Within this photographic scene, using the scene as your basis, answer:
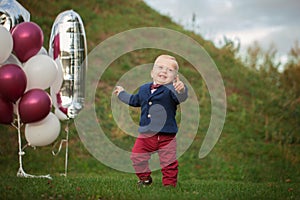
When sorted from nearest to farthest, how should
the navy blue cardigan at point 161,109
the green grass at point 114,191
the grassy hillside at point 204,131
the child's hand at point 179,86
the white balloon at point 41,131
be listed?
the green grass at point 114,191 < the child's hand at point 179,86 < the navy blue cardigan at point 161,109 < the white balloon at point 41,131 < the grassy hillside at point 204,131

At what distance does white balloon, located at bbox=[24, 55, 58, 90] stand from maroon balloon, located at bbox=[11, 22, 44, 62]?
0.07 m

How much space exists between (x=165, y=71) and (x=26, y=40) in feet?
4.74

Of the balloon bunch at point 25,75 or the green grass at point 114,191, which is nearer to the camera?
the green grass at point 114,191

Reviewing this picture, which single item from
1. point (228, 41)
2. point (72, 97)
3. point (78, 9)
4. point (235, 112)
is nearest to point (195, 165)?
point (235, 112)

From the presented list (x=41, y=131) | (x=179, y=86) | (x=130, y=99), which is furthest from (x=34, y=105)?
(x=179, y=86)

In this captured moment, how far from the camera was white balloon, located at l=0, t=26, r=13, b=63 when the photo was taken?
15.2 feet

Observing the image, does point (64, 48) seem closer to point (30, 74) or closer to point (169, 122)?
point (30, 74)

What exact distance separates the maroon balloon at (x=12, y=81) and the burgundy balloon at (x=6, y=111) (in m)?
0.11

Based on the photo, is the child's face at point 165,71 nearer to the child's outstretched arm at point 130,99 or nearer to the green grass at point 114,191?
the child's outstretched arm at point 130,99

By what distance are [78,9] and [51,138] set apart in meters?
8.46

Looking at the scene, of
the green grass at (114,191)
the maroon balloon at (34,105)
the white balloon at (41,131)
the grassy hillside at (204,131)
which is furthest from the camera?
the grassy hillside at (204,131)

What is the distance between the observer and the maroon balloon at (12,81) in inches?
183

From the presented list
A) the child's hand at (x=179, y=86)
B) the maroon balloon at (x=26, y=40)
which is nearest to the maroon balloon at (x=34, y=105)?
the maroon balloon at (x=26, y=40)

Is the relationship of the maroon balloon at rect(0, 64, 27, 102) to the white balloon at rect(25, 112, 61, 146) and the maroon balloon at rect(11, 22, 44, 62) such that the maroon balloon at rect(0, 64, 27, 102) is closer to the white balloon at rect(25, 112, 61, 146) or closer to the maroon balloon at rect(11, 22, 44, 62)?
the maroon balloon at rect(11, 22, 44, 62)
